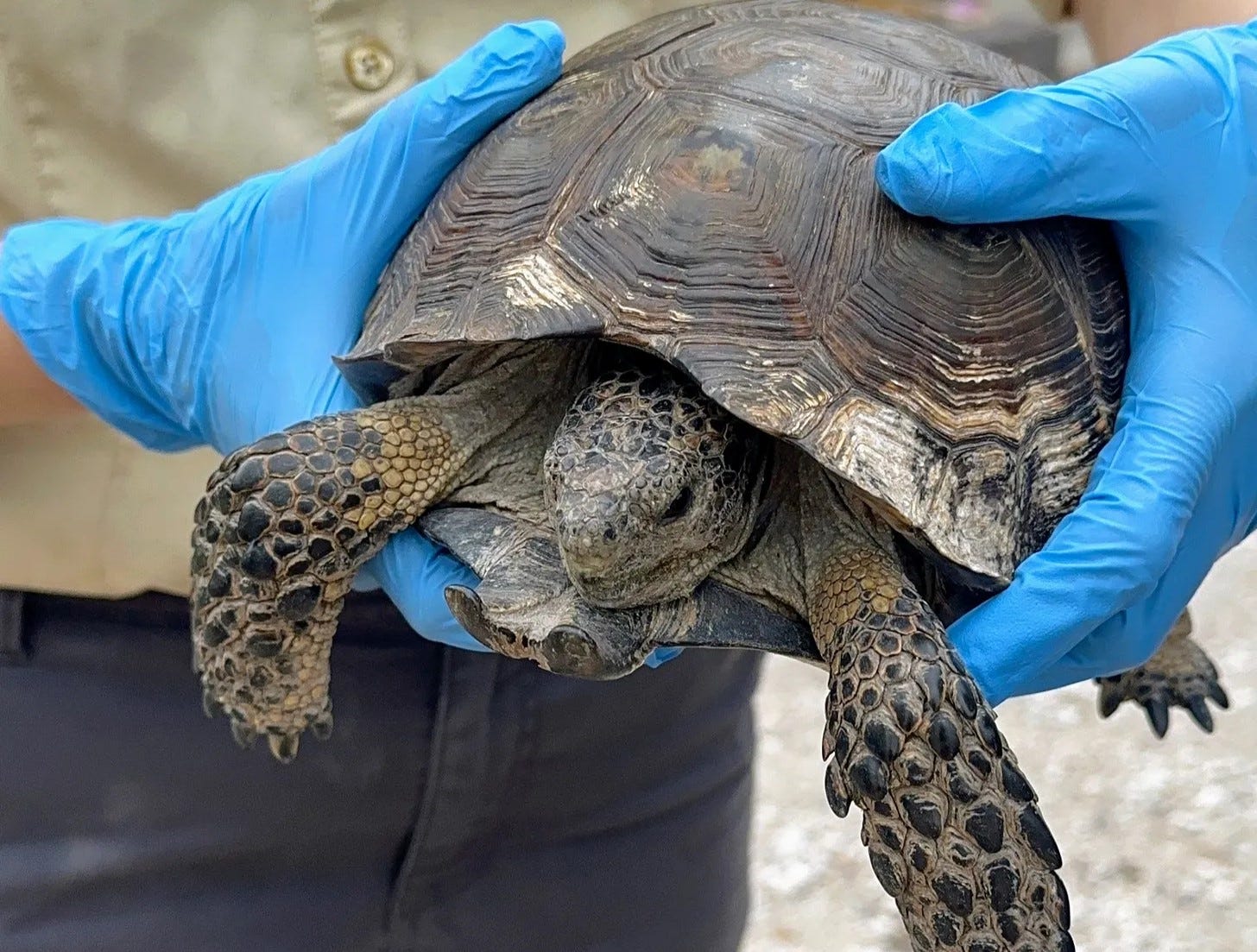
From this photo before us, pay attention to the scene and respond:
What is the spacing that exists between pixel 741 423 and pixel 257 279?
69 cm

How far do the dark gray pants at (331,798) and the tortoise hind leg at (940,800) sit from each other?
2.15ft

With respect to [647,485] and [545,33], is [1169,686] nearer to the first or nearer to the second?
→ [647,485]

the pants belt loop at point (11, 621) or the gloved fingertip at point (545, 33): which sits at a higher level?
the gloved fingertip at point (545, 33)

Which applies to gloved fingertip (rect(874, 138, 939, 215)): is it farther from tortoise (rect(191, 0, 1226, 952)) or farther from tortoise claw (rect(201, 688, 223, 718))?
tortoise claw (rect(201, 688, 223, 718))

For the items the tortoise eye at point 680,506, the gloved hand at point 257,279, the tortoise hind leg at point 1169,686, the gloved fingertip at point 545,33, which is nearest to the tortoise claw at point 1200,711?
the tortoise hind leg at point 1169,686

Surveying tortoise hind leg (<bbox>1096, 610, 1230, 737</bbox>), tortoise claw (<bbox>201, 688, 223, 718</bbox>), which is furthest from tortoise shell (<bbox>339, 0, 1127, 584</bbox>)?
tortoise hind leg (<bbox>1096, 610, 1230, 737</bbox>)

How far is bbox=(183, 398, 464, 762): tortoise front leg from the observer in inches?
55.7

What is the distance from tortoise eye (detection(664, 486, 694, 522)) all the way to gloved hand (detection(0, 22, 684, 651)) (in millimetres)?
311

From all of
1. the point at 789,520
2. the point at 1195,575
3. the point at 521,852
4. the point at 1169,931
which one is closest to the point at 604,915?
the point at 521,852

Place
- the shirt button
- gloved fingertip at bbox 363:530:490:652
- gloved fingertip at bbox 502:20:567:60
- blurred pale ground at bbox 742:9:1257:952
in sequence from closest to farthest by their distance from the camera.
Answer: gloved fingertip at bbox 363:530:490:652 → gloved fingertip at bbox 502:20:567:60 → the shirt button → blurred pale ground at bbox 742:9:1257:952

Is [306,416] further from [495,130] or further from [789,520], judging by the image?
[789,520]

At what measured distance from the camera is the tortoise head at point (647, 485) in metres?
1.28

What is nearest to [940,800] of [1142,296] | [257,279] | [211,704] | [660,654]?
[660,654]

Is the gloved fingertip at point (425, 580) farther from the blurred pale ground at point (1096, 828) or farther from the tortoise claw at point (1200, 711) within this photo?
the blurred pale ground at point (1096, 828)
